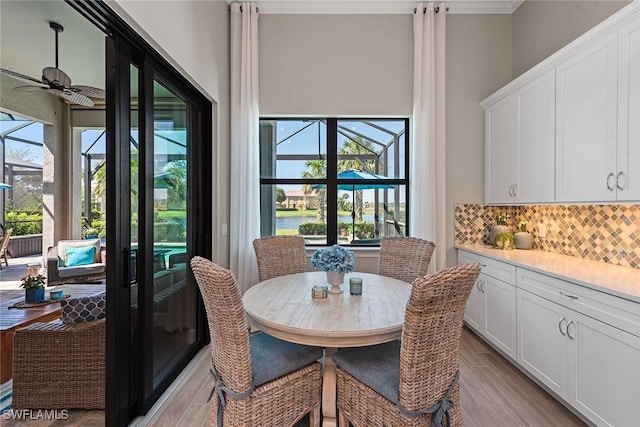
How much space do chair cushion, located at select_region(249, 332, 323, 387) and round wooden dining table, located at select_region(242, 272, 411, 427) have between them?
111mm

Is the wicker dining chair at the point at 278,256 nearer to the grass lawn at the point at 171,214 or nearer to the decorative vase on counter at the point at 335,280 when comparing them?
the grass lawn at the point at 171,214

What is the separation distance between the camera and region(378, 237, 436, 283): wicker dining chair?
2.45 meters

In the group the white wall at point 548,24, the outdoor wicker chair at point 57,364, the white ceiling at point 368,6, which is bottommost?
the outdoor wicker chair at point 57,364

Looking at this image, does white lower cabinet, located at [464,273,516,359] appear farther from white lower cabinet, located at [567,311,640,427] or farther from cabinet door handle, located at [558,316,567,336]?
white lower cabinet, located at [567,311,640,427]

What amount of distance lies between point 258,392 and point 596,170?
2.57 meters

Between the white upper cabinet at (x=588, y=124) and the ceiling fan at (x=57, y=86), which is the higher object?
the ceiling fan at (x=57, y=86)

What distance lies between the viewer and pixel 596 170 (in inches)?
81.8

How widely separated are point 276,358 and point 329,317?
0.37 metres

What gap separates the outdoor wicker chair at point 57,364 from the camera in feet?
6.20

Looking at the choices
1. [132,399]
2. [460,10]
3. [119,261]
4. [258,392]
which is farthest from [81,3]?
[460,10]

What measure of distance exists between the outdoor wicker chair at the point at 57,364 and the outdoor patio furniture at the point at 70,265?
83.4 inches

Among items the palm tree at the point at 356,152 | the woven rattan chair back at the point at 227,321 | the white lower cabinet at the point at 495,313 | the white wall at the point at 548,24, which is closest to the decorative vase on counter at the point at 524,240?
the white lower cabinet at the point at 495,313

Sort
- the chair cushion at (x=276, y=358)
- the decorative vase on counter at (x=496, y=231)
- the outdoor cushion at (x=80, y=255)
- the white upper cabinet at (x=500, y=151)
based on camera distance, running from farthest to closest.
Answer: the outdoor cushion at (x=80, y=255) → the decorative vase on counter at (x=496, y=231) → the white upper cabinet at (x=500, y=151) → the chair cushion at (x=276, y=358)

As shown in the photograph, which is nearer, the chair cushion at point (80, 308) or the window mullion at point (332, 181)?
the chair cushion at point (80, 308)
